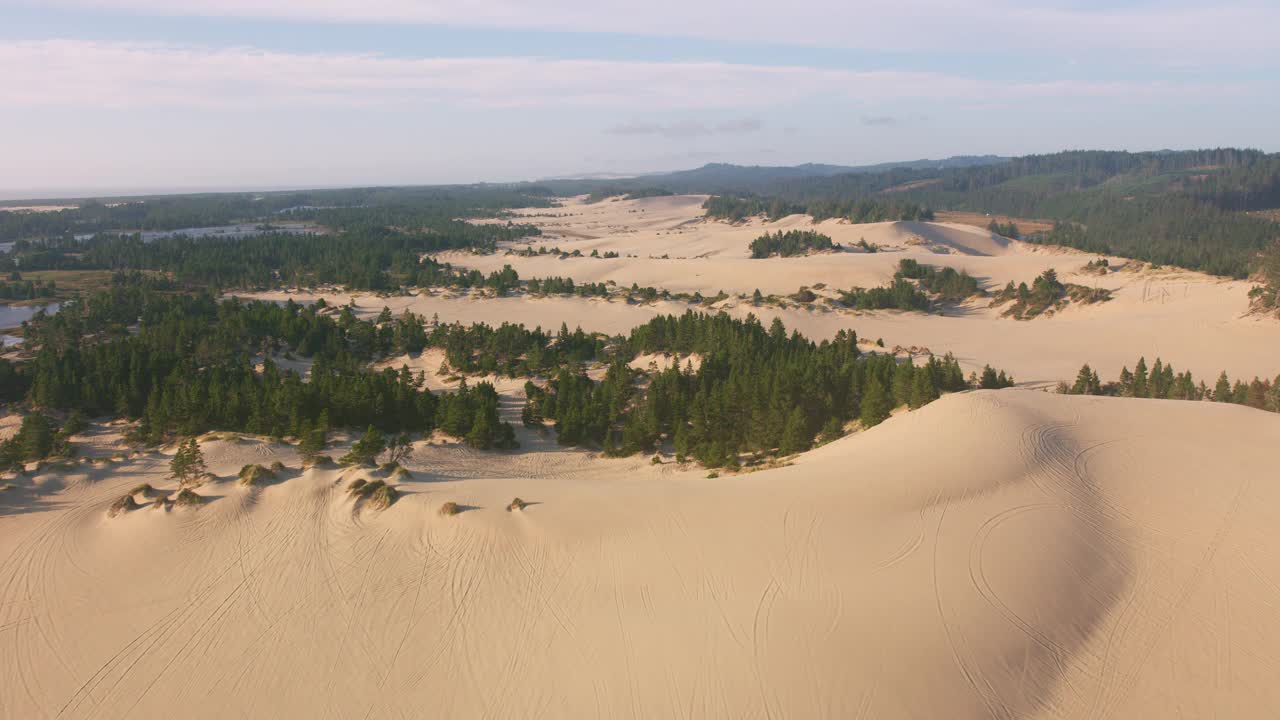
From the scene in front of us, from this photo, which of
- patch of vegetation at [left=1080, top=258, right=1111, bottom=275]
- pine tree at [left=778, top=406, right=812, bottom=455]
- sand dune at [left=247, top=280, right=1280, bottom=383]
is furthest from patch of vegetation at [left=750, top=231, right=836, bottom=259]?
pine tree at [left=778, top=406, right=812, bottom=455]

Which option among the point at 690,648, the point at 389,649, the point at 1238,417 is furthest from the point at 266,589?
the point at 1238,417


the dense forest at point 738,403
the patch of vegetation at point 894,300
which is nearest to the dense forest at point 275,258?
the patch of vegetation at point 894,300

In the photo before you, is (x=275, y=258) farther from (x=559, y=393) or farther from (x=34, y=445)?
(x=34, y=445)

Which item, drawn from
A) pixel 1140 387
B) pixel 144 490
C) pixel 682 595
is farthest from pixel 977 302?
pixel 144 490

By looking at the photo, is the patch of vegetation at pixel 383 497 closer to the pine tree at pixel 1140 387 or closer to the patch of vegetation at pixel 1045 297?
the pine tree at pixel 1140 387

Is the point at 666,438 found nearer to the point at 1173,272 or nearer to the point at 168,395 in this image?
the point at 168,395

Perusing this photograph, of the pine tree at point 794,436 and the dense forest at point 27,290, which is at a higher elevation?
the dense forest at point 27,290
